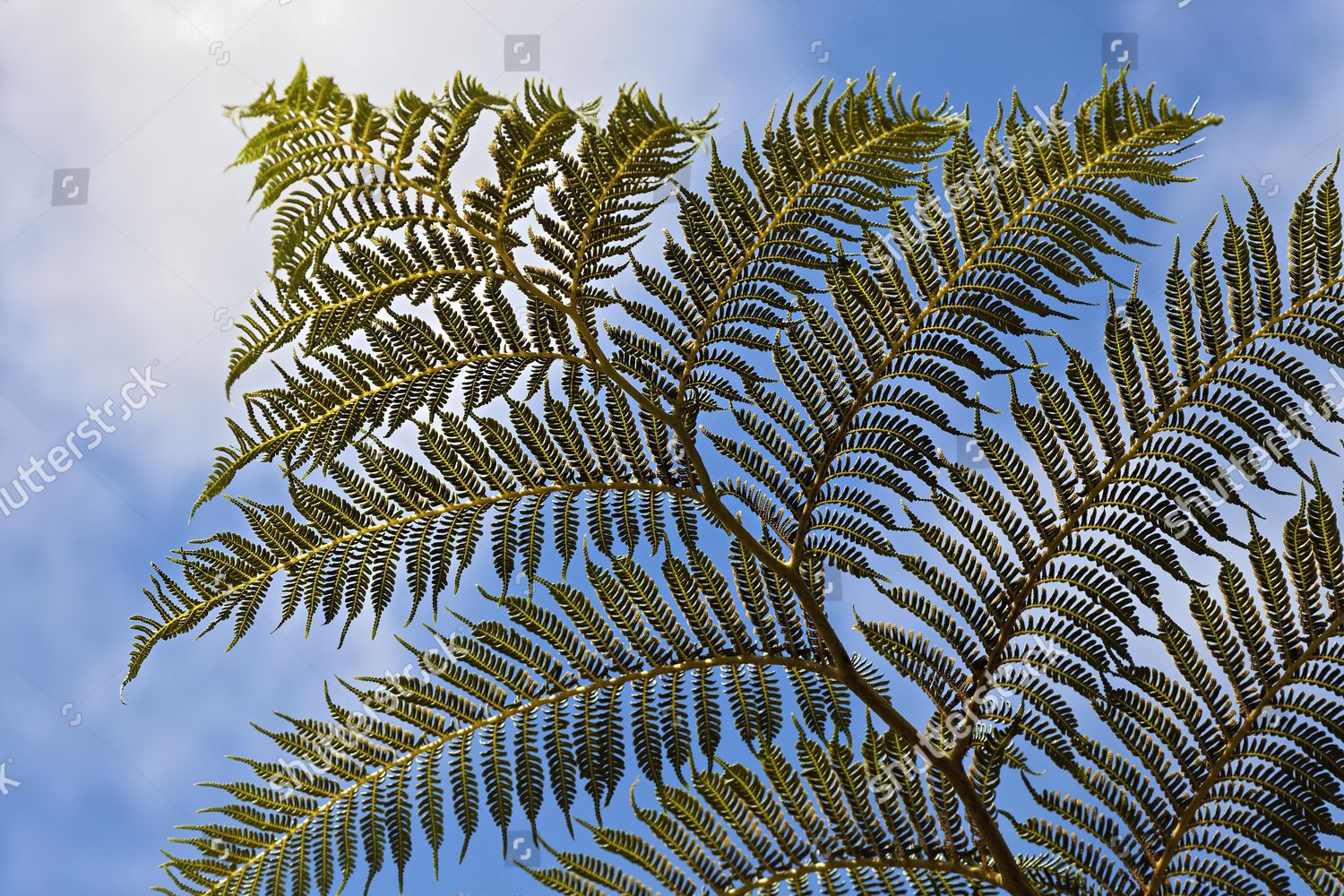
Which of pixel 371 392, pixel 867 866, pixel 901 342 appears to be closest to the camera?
pixel 867 866

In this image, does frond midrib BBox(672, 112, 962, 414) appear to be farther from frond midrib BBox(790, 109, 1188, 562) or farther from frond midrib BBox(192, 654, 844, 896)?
frond midrib BBox(192, 654, 844, 896)

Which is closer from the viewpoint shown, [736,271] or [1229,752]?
[1229,752]

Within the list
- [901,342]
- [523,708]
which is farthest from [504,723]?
[901,342]

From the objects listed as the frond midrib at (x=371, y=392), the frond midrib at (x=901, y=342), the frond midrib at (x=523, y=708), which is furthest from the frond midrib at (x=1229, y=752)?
the frond midrib at (x=371, y=392)

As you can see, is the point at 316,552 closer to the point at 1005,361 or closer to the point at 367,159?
the point at 367,159

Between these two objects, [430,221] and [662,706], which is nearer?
[662,706]

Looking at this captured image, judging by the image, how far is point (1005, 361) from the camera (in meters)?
2.21

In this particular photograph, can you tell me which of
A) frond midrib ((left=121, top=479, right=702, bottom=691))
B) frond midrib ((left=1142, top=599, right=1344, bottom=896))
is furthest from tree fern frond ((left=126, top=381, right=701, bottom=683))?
frond midrib ((left=1142, top=599, right=1344, bottom=896))

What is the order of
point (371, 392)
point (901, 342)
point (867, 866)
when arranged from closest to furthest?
point (867, 866)
point (901, 342)
point (371, 392)

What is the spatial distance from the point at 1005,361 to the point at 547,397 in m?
0.99

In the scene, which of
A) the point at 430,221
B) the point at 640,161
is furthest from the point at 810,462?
the point at 430,221

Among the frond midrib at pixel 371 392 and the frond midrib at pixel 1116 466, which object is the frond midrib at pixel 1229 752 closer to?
the frond midrib at pixel 1116 466

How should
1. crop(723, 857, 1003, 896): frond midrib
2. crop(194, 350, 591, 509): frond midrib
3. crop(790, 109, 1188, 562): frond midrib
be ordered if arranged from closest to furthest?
crop(723, 857, 1003, 896): frond midrib, crop(790, 109, 1188, 562): frond midrib, crop(194, 350, 591, 509): frond midrib

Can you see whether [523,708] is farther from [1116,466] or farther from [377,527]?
[1116,466]
